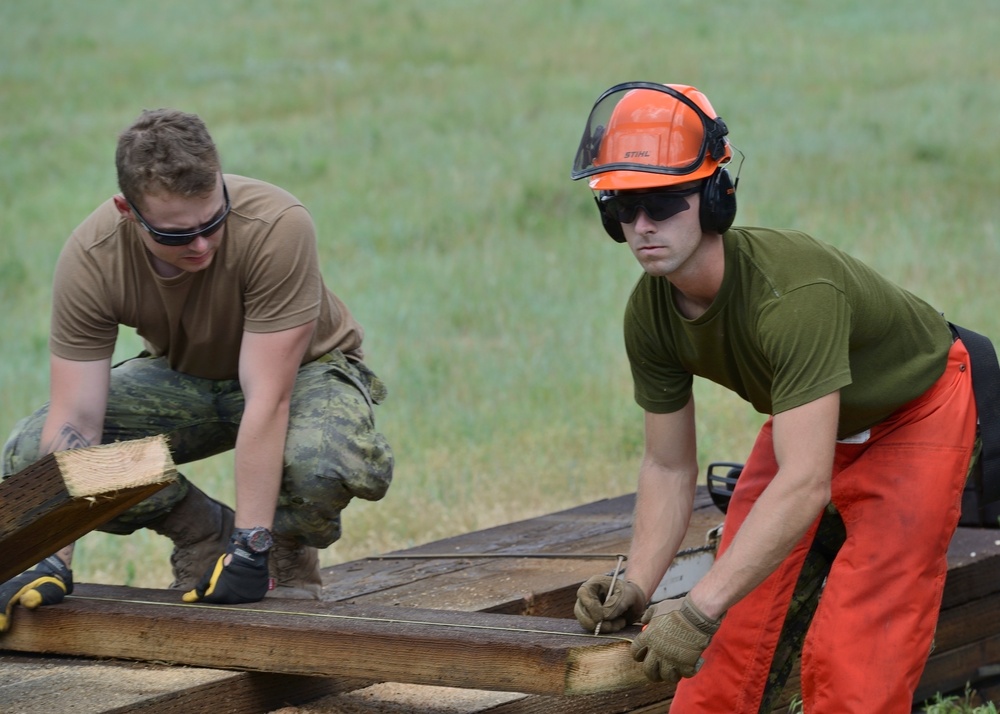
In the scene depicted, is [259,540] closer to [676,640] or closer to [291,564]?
[291,564]

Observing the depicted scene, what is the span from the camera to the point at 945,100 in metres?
16.9

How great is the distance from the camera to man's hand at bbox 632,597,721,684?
3123mm

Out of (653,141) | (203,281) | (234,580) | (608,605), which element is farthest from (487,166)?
(608,605)

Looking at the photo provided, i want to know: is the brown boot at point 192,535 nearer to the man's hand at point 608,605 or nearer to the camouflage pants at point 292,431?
Result: the camouflage pants at point 292,431

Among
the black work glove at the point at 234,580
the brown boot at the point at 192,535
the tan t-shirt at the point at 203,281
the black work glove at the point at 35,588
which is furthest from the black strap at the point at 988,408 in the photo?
the black work glove at the point at 35,588

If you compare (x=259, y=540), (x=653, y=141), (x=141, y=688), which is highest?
(x=653, y=141)

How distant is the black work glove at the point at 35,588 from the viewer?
3.84 metres

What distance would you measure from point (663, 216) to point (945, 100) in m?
14.8

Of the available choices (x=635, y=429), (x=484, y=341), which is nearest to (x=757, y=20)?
(x=484, y=341)

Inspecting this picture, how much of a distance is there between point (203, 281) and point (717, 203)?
1726mm

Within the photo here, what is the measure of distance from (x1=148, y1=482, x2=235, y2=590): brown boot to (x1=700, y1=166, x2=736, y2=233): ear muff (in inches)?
83.3

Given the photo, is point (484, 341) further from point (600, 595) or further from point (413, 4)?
point (413, 4)

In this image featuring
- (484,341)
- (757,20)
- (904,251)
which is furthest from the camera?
(757,20)

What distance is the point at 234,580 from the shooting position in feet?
12.8
